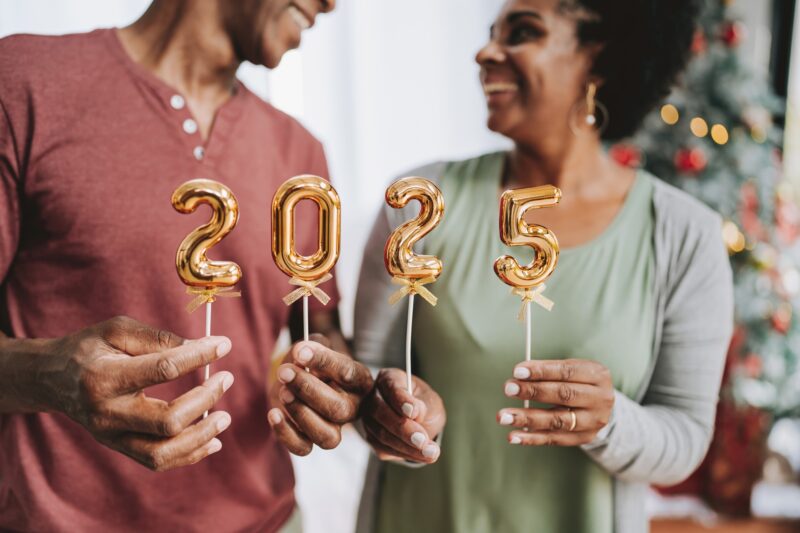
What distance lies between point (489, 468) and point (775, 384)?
6.95 feet

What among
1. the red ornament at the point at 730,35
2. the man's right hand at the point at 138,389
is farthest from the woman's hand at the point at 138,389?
the red ornament at the point at 730,35

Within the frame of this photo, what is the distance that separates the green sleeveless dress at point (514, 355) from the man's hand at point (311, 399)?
262mm

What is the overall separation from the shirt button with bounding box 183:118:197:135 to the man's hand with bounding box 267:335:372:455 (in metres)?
0.39

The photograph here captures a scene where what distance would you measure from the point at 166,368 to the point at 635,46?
97 centimetres

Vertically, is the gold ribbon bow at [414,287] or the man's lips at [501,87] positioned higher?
the man's lips at [501,87]

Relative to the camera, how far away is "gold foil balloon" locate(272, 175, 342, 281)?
29.0 inches

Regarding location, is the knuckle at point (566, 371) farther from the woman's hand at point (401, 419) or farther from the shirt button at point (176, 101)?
the shirt button at point (176, 101)

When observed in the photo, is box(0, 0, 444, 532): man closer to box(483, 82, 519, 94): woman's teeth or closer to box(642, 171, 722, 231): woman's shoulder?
box(483, 82, 519, 94): woman's teeth

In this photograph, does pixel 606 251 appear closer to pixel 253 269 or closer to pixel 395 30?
pixel 253 269

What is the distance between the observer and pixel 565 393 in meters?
0.81

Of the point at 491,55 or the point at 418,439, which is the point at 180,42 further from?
the point at 418,439

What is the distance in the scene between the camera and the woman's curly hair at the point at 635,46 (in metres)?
1.07

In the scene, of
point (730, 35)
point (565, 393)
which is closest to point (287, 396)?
point (565, 393)

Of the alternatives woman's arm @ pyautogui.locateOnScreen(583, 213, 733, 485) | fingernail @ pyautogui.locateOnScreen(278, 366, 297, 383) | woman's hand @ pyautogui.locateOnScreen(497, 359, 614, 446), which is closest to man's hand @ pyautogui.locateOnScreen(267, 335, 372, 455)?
fingernail @ pyautogui.locateOnScreen(278, 366, 297, 383)
